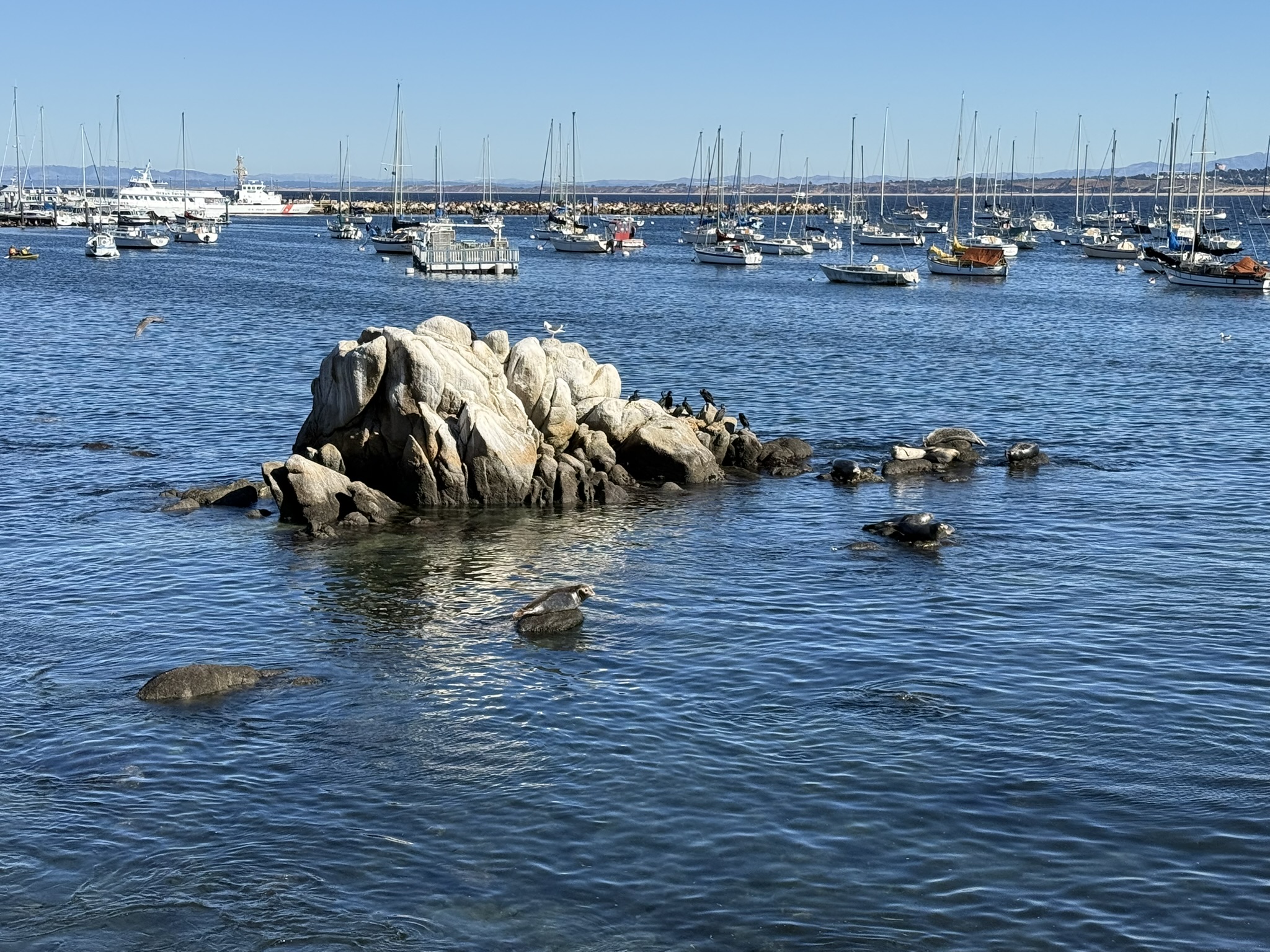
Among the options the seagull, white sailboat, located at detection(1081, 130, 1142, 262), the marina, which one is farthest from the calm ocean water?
white sailboat, located at detection(1081, 130, 1142, 262)

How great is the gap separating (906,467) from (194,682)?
83.5 feet

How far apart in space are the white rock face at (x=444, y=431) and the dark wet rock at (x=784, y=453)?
3417 millimetres

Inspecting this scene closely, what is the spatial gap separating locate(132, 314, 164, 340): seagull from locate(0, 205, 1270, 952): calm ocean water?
2171cm

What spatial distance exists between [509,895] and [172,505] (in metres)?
23.5

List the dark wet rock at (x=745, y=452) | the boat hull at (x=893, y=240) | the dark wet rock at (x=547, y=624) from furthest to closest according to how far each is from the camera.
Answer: the boat hull at (x=893, y=240)
the dark wet rock at (x=745, y=452)
the dark wet rock at (x=547, y=624)

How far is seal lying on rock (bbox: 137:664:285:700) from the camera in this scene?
971 inches

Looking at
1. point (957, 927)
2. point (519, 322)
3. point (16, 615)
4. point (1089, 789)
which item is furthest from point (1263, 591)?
point (519, 322)

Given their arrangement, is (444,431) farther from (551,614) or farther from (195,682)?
(195,682)

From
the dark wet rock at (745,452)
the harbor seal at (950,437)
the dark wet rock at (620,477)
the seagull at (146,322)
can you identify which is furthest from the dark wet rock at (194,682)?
the seagull at (146,322)

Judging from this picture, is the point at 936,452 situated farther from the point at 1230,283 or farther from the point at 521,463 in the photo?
the point at 1230,283

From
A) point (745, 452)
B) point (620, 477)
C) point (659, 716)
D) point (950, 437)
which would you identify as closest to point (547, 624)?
point (659, 716)

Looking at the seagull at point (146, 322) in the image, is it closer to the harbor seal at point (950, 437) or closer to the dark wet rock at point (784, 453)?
the dark wet rock at point (784, 453)

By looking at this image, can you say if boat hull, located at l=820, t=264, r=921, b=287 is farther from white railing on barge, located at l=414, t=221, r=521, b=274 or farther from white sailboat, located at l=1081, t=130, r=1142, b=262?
white sailboat, located at l=1081, t=130, r=1142, b=262

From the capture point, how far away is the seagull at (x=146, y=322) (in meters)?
72.8
